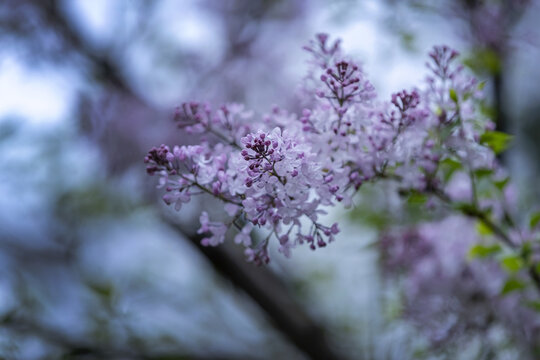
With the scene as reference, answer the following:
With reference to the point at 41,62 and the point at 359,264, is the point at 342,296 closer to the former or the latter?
the point at 359,264

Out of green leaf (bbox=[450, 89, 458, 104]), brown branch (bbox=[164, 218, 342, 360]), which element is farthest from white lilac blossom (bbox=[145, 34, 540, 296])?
brown branch (bbox=[164, 218, 342, 360])

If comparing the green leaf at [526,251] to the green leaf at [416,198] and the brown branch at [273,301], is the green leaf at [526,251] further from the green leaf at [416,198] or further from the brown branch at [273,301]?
the brown branch at [273,301]

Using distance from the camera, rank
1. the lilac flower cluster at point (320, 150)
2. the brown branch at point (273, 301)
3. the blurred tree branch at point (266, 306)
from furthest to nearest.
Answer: the brown branch at point (273, 301) < the blurred tree branch at point (266, 306) < the lilac flower cluster at point (320, 150)

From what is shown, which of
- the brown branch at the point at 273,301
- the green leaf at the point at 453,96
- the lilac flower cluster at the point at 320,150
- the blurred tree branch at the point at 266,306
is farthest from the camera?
the brown branch at the point at 273,301

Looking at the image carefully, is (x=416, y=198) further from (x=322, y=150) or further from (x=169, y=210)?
(x=169, y=210)

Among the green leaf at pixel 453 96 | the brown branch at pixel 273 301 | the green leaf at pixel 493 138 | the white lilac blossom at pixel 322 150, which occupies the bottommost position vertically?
the white lilac blossom at pixel 322 150

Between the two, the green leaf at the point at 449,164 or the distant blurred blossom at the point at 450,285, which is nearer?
the green leaf at the point at 449,164

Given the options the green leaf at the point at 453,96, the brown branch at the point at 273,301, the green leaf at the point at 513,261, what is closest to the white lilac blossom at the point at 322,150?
the green leaf at the point at 453,96
